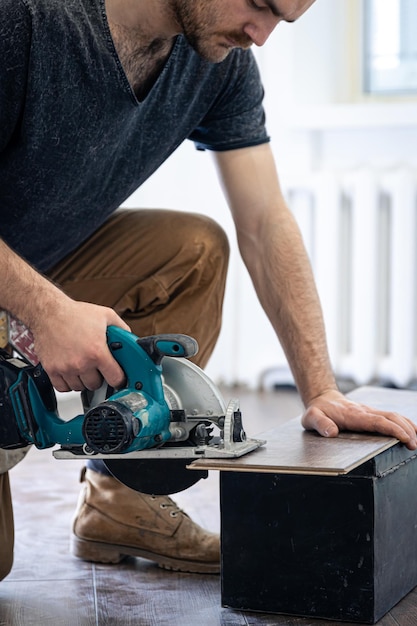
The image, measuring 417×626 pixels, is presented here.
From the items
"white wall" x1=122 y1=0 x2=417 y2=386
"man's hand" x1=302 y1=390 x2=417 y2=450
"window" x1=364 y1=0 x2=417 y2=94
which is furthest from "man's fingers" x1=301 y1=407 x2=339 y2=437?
"window" x1=364 y1=0 x2=417 y2=94

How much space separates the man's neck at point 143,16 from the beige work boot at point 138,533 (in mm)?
795

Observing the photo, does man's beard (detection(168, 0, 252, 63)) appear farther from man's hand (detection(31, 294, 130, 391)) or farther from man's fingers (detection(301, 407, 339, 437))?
man's fingers (detection(301, 407, 339, 437))

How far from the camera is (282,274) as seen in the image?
75.0 inches

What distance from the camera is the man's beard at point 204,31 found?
63.3 inches

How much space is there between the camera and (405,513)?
1568mm

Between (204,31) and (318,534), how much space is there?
792 mm

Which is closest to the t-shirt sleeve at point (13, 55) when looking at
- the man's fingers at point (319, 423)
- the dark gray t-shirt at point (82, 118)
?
the dark gray t-shirt at point (82, 118)

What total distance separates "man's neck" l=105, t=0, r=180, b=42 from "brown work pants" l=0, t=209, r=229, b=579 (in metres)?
0.46

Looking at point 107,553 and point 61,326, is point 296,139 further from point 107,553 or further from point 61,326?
point 61,326

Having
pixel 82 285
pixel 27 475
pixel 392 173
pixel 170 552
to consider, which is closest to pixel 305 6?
pixel 82 285

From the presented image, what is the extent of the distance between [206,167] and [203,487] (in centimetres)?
182

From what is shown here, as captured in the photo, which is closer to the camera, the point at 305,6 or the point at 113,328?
the point at 113,328

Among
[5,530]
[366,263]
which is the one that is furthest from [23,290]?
[366,263]

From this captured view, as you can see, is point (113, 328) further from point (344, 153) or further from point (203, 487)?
point (344, 153)
